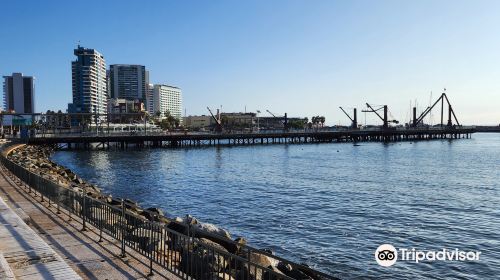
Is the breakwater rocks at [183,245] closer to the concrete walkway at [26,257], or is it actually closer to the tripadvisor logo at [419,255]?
the concrete walkway at [26,257]

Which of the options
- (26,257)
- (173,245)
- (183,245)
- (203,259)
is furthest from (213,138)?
(203,259)

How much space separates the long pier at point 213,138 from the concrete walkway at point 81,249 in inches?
3659

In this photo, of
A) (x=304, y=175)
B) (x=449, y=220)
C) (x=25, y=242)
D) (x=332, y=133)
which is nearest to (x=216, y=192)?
(x=304, y=175)

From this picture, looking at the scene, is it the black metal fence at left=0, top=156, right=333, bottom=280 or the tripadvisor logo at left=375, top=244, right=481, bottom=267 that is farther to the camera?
the tripadvisor logo at left=375, top=244, right=481, bottom=267

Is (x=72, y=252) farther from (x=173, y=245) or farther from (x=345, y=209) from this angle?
(x=345, y=209)

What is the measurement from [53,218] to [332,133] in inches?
5669

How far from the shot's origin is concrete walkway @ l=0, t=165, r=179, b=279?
9.62 metres

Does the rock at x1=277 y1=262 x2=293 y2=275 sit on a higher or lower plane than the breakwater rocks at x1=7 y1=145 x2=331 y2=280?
lower

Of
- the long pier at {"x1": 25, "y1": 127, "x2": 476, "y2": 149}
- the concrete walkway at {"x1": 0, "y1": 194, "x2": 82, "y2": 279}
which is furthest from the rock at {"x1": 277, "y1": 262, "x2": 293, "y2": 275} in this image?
the long pier at {"x1": 25, "y1": 127, "x2": 476, "y2": 149}

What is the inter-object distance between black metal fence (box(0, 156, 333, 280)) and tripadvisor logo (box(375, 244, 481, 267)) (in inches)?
251

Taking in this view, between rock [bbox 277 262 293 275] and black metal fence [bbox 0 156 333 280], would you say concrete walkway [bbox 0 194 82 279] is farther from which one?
rock [bbox 277 262 293 275]

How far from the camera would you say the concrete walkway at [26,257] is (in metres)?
8.36

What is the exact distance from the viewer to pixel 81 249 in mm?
11383

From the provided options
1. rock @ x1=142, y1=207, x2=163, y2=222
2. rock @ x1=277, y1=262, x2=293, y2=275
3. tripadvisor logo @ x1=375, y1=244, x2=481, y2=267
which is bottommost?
tripadvisor logo @ x1=375, y1=244, x2=481, y2=267
